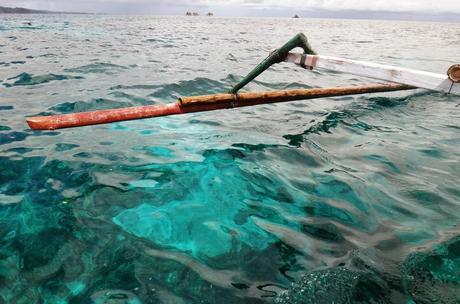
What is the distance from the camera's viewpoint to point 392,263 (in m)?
3.14

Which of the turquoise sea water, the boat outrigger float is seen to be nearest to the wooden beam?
the boat outrigger float

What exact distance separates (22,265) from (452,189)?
548cm

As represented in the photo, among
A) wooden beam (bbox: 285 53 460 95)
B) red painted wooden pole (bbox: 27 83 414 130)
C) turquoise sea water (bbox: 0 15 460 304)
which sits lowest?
turquoise sea water (bbox: 0 15 460 304)

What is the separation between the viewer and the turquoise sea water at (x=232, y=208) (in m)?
2.87

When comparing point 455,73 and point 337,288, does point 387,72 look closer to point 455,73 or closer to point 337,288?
point 455,73

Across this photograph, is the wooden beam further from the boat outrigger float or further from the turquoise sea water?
the turquoise sea water

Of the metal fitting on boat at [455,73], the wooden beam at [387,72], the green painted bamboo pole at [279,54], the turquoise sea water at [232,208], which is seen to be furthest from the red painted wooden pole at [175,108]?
the metal fitting on boat at [455,73]

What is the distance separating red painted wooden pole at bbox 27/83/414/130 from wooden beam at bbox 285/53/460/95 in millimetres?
568

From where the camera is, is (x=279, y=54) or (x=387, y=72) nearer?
(x=387, y=72)

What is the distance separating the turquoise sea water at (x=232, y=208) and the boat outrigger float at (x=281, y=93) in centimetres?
91

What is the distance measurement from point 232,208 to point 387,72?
9.93 feet

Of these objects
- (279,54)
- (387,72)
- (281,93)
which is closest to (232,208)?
(281,93)

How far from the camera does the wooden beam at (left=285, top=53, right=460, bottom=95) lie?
153 inches

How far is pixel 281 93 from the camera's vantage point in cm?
536
